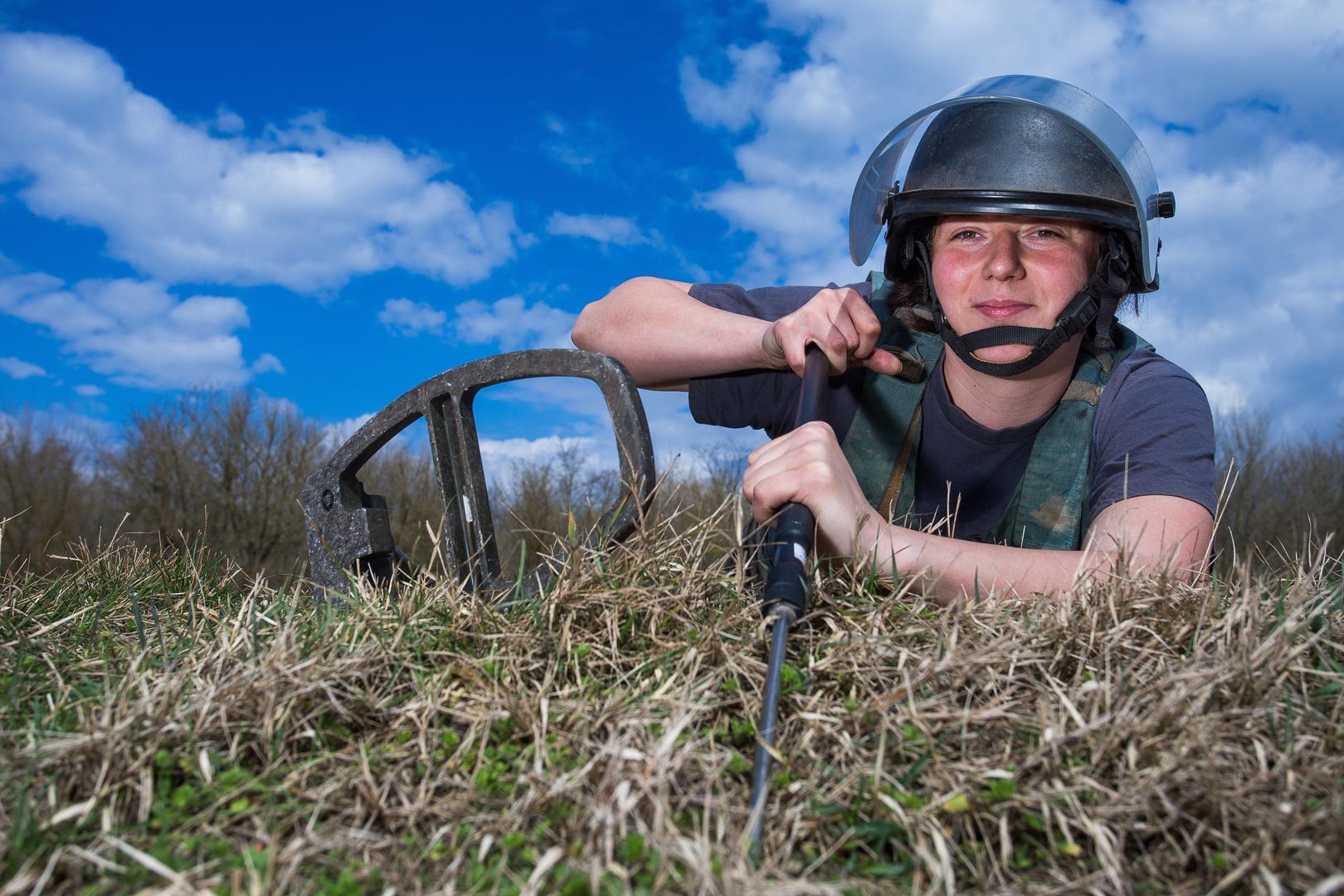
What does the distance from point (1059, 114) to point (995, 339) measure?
3.12ft

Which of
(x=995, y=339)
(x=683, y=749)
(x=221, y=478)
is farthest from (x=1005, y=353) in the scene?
(x=221, y=478)

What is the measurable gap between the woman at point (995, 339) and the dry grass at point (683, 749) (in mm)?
1157

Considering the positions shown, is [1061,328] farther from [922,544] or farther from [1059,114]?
[922,544]

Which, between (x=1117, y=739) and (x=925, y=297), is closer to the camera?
(x=1117, y=739)

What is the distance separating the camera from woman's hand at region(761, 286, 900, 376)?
3.57m

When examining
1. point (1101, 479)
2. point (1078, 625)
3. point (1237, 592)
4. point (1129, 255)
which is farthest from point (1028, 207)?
point (1078, 625)

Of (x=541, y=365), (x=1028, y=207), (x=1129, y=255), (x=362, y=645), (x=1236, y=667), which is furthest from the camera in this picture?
(x=1129, y=255)

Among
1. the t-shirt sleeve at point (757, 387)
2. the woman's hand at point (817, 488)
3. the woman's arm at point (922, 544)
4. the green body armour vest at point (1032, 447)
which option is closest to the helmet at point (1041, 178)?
the green body armour vest at point (1032, 447)

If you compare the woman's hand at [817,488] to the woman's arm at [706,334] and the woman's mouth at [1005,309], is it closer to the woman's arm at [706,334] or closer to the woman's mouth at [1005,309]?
the woman's arm at [706,334]

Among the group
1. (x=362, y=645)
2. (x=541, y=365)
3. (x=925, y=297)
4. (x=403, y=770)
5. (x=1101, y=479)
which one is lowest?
(x=403, y=770)

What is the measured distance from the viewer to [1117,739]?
5.52 ft

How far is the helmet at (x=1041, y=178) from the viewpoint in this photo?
3.59m

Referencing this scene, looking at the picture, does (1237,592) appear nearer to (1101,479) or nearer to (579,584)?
(1101,479)

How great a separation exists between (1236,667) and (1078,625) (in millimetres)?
328
